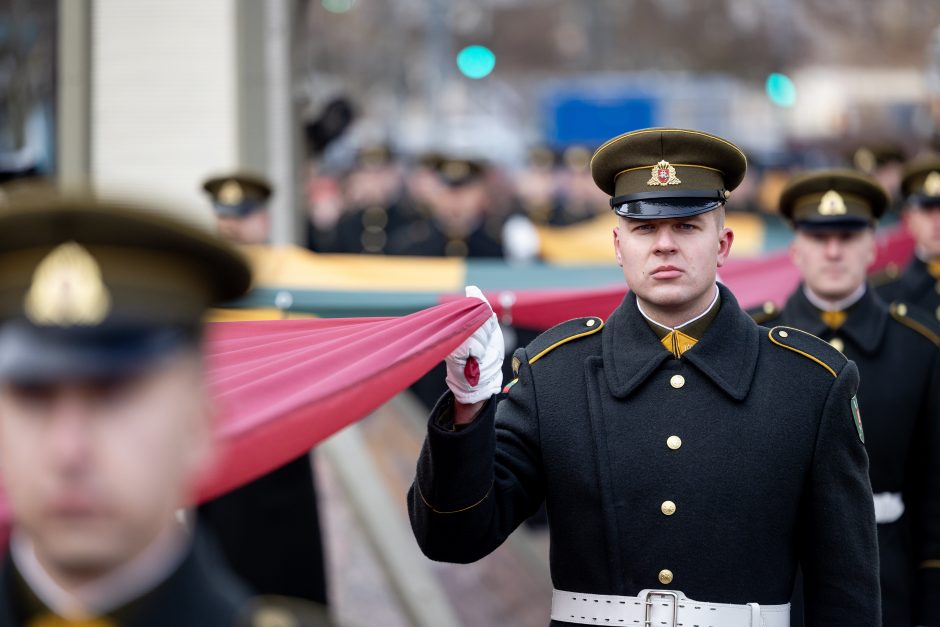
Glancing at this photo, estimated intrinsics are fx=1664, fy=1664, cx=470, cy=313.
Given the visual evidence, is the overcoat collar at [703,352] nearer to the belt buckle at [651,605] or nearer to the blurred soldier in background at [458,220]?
the belt buckle at [651,605]

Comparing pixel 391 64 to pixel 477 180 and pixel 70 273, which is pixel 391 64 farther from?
pixel 70 273

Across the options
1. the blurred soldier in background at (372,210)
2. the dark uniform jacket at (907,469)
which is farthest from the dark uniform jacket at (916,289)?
the blurred soldier in background at (372,210)

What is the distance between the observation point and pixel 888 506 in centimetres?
524

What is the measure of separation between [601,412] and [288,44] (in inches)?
328

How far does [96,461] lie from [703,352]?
222 cm

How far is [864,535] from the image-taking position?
3.88m

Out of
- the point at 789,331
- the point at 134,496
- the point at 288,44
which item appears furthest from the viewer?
the point at 288,44

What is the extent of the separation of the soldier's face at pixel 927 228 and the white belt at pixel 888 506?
229cm

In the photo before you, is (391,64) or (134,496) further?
(391,64)

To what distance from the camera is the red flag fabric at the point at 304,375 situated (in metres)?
3.62

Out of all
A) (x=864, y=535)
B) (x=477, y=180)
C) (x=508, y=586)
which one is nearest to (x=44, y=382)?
(x=864, y=535)

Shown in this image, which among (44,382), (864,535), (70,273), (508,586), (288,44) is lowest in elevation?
(508,586)

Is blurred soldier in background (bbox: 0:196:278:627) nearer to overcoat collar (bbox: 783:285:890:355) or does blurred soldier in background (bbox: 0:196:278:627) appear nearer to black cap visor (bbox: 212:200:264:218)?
overcoat collar (bbox: 783:285:890:355)

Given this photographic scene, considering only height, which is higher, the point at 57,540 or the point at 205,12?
the point at 205,12
